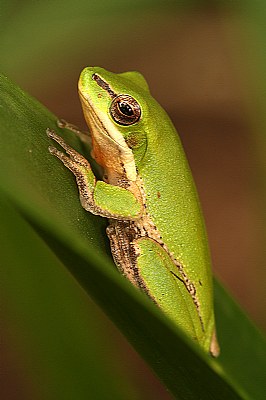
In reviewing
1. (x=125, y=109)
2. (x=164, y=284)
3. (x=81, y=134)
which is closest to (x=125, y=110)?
(x=125, y=109)

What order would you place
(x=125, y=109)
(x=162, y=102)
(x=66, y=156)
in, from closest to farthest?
(x=66, y=156) < (x=125, y=109) < (x=162, y=102)

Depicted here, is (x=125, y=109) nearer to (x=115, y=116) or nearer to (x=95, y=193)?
(x=115, y=116)

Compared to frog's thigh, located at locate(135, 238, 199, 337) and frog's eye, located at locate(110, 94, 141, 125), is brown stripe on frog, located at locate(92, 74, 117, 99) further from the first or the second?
frog's thigh, located at locate(135, 238, 199, 337)

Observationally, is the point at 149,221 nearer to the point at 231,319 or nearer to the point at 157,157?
the point at 157,157

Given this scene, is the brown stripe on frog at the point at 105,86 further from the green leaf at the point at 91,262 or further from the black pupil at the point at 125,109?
the green leaf at the point at 91,262

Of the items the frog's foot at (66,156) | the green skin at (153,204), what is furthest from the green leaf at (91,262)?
the green skin at (153,204)
